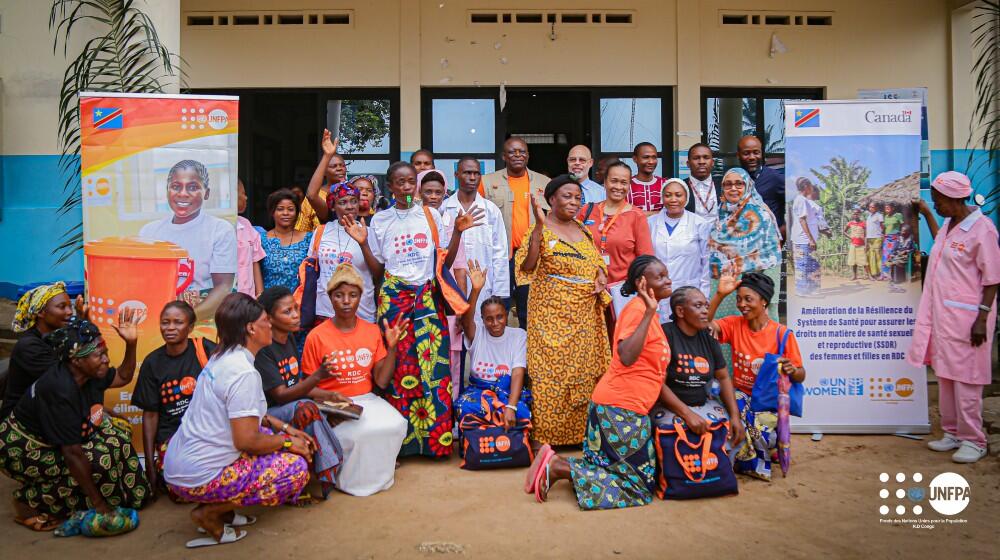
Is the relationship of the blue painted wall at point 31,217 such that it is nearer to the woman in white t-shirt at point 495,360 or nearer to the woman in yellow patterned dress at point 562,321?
the woman in white t-shirt at point 495,360

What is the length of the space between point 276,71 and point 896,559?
26.7 feet

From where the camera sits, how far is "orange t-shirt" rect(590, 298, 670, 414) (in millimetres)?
4125

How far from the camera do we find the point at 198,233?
4766mm

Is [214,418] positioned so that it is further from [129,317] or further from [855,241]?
[855,241]

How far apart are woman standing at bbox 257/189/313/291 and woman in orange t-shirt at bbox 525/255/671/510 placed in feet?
7.92

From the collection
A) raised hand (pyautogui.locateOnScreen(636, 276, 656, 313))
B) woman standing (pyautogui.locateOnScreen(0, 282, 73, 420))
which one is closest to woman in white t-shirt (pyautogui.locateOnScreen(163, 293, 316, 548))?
woman standing (pyautogui.locateOnScreen(0, 282, 73, 420))

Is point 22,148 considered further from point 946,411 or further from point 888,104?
point 946,411

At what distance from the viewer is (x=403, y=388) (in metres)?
4.91

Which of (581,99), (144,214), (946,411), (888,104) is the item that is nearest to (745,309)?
(946,411)

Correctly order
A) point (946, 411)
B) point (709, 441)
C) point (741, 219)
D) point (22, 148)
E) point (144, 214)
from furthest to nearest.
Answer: point (22, 148), point (741, 219), point (946, 411), point (144, 214), point (709, 441)

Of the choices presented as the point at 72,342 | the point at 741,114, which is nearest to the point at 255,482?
the point at 72,342

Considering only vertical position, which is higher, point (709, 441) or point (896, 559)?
point (709, 441)

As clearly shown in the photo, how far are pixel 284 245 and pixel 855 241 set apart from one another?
4.16m

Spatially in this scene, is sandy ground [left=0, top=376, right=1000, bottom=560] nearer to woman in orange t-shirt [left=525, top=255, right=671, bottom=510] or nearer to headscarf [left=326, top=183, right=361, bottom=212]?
woman in orange t-shirt [left=525, top=255, right=671, bottom=510]
